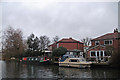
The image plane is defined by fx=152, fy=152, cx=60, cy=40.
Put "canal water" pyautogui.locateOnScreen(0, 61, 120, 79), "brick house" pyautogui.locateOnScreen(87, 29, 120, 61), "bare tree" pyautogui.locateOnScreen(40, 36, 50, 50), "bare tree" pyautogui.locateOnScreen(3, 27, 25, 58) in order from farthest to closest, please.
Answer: "bare tree" pyautogui.locateOnScreen(40, 36, 50, 50) → "bare tree" pyautogui.locateOnScreen(3, 27, 25, 58) → "brick house" pyautogui.locateOnScreen(87, 29, 120, 61) → "canal water" pyautogui.locateOnScreen(0, 61, 120, 79)

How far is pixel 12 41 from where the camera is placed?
160ft

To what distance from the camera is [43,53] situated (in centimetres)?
5312

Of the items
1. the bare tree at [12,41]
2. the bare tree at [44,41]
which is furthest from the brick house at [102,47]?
the bare tree at [44,41]

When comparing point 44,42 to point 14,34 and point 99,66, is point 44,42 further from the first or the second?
point 99,66

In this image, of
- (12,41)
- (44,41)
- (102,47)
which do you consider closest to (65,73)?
(102,47)

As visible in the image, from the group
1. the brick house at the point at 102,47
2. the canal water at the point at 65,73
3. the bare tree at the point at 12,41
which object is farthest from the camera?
the bare tree at the point at 12,41

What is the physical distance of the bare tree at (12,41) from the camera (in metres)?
47.7

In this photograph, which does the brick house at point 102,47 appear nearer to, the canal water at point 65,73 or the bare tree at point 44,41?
the canal water at point 65,73

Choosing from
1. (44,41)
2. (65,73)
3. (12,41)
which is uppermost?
(44,41)

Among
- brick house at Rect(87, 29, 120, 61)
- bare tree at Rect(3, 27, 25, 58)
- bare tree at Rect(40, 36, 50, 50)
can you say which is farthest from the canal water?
bare tree at Rect(40, 36, 50, 50)

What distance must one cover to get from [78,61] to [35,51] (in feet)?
82.3

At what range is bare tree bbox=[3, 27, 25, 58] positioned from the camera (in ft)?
156

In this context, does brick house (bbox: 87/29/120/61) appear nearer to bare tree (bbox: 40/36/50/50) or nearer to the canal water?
the canal water

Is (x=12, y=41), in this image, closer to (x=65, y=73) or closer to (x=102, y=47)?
(x=102, y=47)
